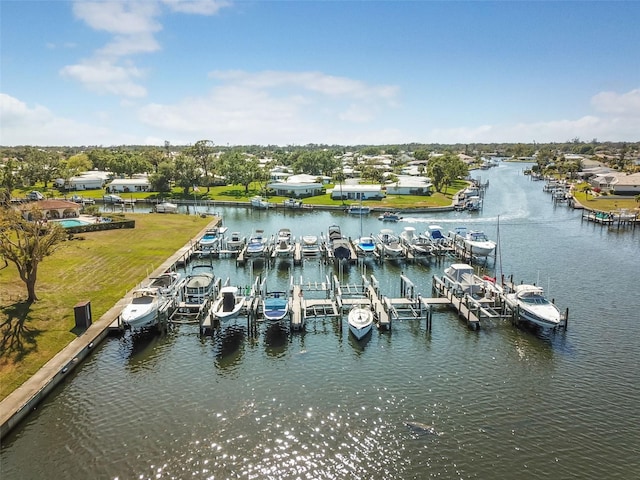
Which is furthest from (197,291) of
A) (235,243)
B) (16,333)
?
(235,243)

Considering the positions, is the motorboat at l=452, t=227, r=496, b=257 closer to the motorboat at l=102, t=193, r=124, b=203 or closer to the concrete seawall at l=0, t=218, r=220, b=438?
the concrete seawall at l=0, t=218, r=220, b=438

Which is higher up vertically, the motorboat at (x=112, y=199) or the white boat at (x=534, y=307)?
the motorboat at (x=112, y=199)

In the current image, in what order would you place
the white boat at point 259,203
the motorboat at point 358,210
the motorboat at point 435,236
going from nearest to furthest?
1. the motorboat at point 435,236
2. the motorboat at point 358,210
3. the white boat at point 259,203

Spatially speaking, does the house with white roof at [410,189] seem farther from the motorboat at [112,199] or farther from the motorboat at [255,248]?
the motorboat at [112,199]

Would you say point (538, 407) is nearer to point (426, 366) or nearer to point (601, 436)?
point (601, 436)

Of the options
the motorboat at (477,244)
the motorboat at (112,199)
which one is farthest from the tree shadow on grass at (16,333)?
the motorboat at (112,199)

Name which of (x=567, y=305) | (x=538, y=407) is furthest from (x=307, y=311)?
(x=567, y=305)
